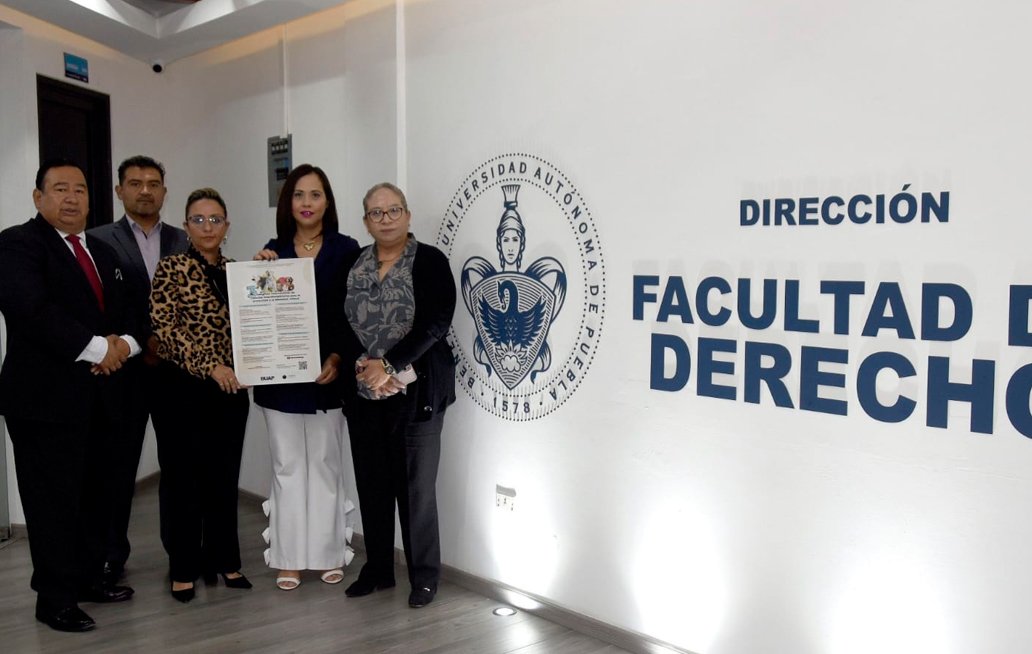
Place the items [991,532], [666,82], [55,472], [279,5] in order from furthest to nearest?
[279,5]
[55,472]
[666,82]
[991,532]

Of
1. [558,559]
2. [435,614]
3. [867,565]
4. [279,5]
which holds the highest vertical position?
[279,5]

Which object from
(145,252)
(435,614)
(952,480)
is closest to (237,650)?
(435,614)

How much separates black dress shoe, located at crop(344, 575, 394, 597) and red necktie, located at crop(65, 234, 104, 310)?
157 cm

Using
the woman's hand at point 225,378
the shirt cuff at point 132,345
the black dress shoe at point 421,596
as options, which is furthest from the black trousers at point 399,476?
the shirt cuff at point 132,345

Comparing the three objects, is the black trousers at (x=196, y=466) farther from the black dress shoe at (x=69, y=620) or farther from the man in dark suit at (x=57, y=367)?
the black dress shoe at (x=69, y=620)

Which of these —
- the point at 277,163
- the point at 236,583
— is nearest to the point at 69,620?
the point at 236,583

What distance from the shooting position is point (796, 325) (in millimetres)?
2668

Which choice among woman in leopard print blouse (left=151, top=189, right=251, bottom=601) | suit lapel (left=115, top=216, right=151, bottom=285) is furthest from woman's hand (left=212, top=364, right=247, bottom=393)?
suit lapel (left=115, top=216, right=151, bottom=285)

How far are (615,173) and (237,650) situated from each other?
2236 mm

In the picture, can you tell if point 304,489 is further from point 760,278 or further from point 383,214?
point 760,278

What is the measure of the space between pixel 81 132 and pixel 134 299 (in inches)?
80.4

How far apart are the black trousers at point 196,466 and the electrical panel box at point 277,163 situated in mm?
1706

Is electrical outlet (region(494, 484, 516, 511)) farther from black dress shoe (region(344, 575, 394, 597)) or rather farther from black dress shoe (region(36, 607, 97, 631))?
black dress shoe (region(36, 607, 97, 631))

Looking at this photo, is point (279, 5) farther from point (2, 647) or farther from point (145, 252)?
point (2, 647)
